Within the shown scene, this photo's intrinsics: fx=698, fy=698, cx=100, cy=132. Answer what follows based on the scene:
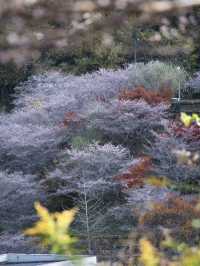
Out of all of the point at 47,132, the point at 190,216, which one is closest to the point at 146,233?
the point at 190,216

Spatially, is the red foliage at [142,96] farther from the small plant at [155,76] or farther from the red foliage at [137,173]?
the red foliage at [137,173]

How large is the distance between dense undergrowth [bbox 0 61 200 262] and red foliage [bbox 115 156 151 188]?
0.05 feet

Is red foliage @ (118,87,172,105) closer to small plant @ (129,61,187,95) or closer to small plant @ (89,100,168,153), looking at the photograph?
small plant @ (89,100,168,153)

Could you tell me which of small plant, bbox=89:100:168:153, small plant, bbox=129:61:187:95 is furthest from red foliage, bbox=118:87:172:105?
small plant, bbox=129:61:187:95

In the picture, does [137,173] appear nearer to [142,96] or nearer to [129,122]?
[129,122]

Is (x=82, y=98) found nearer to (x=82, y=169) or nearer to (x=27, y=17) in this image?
(x=82, y=169)

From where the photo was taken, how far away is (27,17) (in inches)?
68.4

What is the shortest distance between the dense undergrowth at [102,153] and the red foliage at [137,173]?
1cm

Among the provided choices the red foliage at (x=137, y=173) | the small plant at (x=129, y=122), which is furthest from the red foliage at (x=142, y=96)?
the red foliage at (x=137, y=173)

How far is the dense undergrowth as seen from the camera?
32.3 ft

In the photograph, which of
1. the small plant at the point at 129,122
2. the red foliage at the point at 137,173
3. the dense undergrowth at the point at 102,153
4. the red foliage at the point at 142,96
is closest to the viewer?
the dense undergrowth at the point at 102,153

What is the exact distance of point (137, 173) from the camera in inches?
412

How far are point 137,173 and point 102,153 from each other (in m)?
0.77

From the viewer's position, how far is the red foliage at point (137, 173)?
10.3 metres
